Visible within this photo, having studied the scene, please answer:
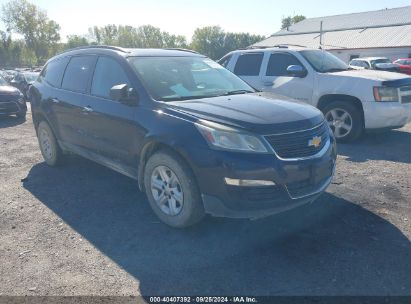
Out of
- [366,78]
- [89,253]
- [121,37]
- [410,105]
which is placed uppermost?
[121,37]

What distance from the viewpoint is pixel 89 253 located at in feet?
11.5

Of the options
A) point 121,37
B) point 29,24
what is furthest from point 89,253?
point 121,37

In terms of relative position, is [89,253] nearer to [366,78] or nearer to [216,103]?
[216,103]

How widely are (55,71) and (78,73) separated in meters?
0.89

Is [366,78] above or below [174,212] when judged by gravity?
above

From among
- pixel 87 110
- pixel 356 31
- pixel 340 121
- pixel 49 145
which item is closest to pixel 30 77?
pixel 49 145

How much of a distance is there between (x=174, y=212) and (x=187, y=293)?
1.09 m

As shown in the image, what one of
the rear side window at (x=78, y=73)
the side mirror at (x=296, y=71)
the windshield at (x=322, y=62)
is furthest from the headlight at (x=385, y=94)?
the rear side window at (x=78, y=73)

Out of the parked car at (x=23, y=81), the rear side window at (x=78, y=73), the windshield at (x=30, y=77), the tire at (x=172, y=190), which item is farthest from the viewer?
the windshield at (x=30, y=77)

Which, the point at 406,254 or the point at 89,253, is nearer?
the point at 406,254

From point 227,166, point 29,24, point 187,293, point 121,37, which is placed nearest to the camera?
point 187,293

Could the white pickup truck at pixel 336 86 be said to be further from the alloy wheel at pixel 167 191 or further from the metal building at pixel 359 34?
the metal building at pixel 359 34

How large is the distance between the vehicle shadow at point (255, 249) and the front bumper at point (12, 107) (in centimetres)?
802

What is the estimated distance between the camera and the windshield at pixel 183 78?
422 cm
